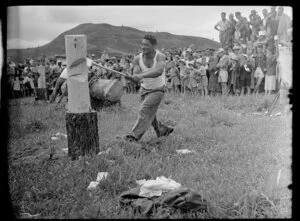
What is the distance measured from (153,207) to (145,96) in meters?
3.55

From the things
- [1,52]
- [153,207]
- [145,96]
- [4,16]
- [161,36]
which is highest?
[161,36]

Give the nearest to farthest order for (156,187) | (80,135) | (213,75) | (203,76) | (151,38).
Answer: (156,187)
(80,135)
(151,38)
(213,75)
(203,76)

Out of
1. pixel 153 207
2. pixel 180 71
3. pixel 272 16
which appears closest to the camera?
pixel 153 207

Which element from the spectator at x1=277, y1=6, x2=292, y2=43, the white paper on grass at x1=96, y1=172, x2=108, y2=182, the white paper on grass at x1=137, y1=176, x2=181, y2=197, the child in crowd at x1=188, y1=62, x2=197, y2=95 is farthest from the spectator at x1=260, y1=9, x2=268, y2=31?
the white paper on grass at x1=137, y1=176, x2=181, y2=197

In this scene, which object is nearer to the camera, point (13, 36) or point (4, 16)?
point (4, 16)

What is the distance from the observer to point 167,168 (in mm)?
5328

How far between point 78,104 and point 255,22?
36.4 ft

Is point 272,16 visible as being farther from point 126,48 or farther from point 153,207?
point 153,207

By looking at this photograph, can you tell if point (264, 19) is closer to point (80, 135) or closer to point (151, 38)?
point (151, 38)

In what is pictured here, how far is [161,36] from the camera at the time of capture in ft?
58.9

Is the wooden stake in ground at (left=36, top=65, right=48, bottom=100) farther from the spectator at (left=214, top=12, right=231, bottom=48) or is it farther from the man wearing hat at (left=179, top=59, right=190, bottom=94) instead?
the spectator at (left=214, top=12, right=231, bottom=48)

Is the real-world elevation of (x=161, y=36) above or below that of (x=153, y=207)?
above

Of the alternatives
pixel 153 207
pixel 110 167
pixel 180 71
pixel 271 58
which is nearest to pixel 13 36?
pixel 153 207

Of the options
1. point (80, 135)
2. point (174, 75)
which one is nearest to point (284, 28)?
point (80, 135)
